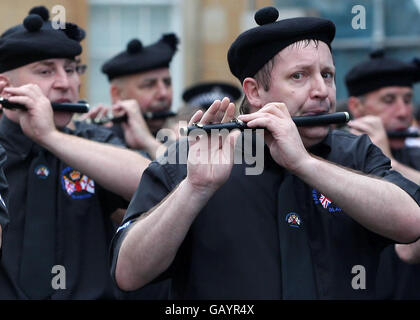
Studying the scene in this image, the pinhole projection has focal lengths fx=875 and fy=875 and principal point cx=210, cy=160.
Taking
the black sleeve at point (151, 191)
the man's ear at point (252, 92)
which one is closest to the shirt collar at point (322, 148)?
the man's ear at point (252, 92)

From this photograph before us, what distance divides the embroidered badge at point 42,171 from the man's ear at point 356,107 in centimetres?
254

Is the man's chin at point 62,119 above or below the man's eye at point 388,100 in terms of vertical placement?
above

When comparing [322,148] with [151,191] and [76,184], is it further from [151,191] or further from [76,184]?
[76,184]

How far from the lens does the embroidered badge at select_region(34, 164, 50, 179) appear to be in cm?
431

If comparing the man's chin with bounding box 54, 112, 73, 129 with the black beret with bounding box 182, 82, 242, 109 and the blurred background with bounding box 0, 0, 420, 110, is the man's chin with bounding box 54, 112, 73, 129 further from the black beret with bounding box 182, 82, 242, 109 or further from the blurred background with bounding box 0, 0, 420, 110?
the blurred background with bounding box 0, 0, 420, 110

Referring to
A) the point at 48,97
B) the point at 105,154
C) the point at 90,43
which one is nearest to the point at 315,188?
the point at 105,154

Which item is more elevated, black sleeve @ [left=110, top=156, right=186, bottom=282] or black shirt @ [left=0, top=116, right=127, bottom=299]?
black sleeve @ [left=110, top=156, right=186, bottom=282]

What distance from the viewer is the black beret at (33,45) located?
14.5ft

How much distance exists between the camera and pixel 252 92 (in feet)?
11.6

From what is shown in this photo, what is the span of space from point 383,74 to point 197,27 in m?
5.83

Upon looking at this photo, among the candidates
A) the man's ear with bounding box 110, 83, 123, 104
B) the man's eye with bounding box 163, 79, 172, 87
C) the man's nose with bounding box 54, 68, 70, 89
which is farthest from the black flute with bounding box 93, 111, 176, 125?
the man's nose with bounding box 54, 68, 70, 89

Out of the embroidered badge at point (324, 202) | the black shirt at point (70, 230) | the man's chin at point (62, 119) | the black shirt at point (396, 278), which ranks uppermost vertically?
the man's chin at point (62, 119)

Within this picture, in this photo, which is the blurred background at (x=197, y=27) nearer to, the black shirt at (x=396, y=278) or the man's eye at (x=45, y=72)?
the black shirt at (x=396, y=278)

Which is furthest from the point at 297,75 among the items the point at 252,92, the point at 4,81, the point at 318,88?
the point at 4,81
